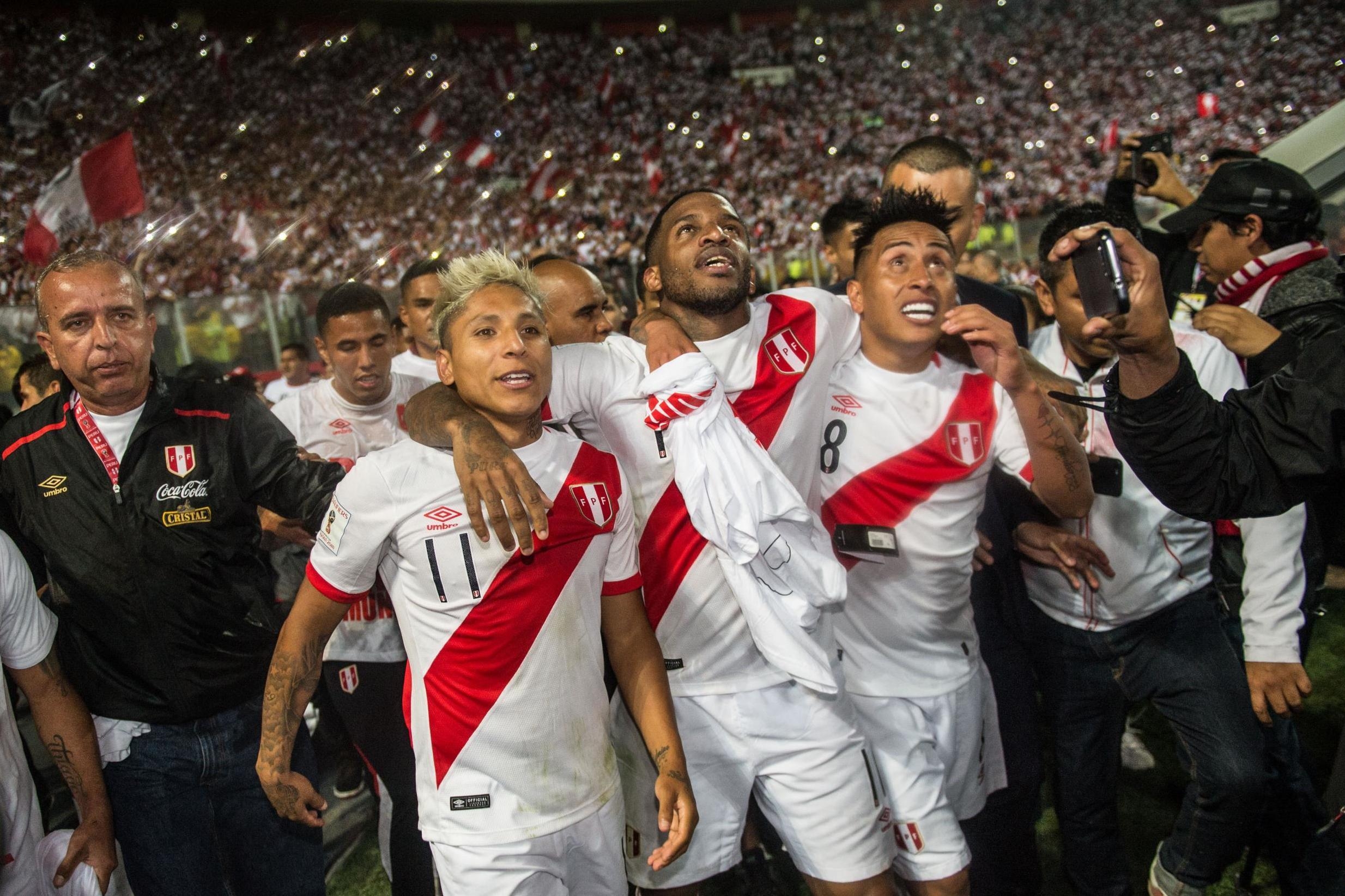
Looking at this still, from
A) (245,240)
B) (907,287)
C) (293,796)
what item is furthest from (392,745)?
(245,240)

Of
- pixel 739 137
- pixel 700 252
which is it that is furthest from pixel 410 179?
pixel 700 252

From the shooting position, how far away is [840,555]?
2857 millimetres

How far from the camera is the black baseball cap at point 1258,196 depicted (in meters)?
3.38

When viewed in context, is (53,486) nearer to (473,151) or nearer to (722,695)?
(722,695)

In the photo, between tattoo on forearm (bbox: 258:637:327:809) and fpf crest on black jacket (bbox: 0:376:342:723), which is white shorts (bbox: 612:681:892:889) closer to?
tattoo on forearm (bbox: 258:637:327:809)

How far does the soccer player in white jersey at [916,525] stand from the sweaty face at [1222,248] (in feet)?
4.74

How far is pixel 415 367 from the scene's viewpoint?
4.48 metres

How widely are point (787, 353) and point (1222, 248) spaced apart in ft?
6.64

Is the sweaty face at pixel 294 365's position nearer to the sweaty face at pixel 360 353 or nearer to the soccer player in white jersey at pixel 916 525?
the sweaty face at pixel 360 353

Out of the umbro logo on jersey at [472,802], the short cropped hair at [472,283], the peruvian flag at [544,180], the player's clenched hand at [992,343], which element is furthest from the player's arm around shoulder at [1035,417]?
the peruvian flag at [544,180]

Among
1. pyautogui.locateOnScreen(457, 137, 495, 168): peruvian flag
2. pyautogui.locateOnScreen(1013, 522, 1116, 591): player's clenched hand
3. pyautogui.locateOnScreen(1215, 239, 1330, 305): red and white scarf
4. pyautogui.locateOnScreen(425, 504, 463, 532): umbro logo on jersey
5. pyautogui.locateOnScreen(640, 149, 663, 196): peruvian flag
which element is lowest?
pyautogui.locateOnScreen(1013, 522, 1116, 591): player's clenched hand

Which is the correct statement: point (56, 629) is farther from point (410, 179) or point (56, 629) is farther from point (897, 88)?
point (897, 88)

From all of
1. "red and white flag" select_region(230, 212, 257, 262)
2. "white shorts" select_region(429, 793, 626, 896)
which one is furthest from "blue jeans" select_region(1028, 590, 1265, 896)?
"red and white flag" select_region(230, 212, 257, 262)

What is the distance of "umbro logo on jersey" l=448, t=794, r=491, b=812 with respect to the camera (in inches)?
85.7
